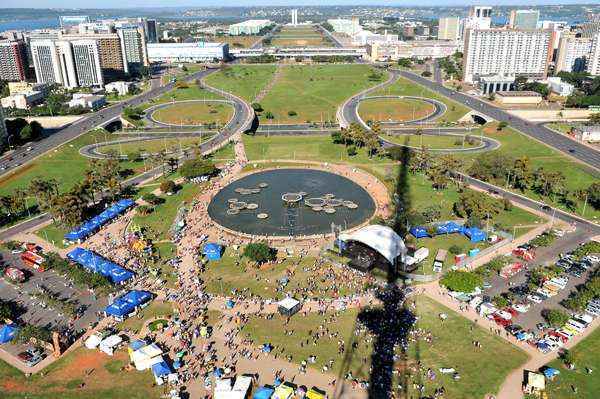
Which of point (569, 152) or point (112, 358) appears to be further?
point (569, 152)

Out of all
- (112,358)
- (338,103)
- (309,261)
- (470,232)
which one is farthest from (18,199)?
(338,103)

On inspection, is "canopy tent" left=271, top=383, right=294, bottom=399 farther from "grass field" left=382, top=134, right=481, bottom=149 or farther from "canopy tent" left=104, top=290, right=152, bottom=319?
"grass field" left=382, top=134, right=481, bottom=149

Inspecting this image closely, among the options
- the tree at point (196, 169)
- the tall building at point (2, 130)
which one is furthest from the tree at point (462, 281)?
the tall building at point (2, 130)

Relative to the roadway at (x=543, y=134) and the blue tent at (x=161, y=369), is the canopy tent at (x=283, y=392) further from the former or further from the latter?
the roadway at (x=543, y=134)

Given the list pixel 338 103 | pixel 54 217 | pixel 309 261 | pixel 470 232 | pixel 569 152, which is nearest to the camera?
pixel 309 261

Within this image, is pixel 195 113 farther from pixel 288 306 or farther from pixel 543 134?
pixel 288 306

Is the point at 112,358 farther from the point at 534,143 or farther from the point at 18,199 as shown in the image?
the point at 534,143
